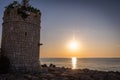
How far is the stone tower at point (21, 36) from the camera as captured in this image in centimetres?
2277

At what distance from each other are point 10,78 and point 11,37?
574cm

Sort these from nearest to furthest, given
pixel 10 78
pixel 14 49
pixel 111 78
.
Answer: pixel 10 78 < pixel 111 78 < pixel 14 49

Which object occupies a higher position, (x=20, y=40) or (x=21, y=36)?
(x=21, y=36)

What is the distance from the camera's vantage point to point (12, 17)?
23.1m

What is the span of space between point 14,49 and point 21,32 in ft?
6.07

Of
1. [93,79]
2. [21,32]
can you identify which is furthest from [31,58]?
[93,79]

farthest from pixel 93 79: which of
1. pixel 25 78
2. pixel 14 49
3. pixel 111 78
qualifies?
pixel 14 49

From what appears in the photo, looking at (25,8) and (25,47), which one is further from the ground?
(25,8)

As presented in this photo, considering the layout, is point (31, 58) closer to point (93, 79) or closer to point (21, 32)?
point (21, 32)

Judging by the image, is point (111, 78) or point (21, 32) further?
point (21, 32)

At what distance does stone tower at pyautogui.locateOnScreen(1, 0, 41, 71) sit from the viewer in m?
22.8

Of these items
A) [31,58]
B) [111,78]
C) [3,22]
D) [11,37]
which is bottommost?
[111,78]

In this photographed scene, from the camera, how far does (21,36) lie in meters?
22.8

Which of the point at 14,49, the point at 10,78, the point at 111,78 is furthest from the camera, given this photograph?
the point at 14,49
